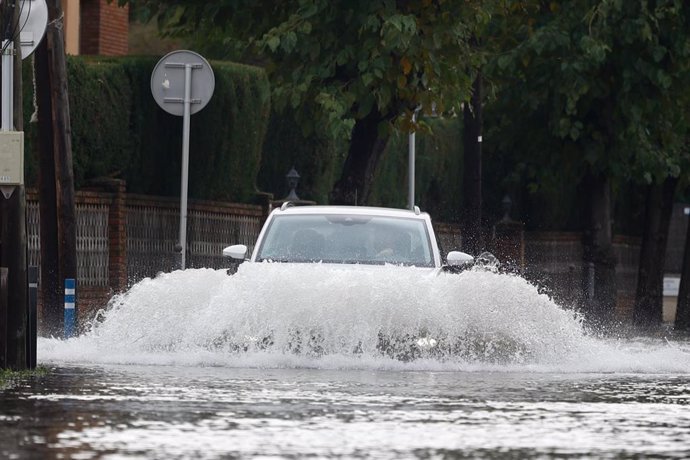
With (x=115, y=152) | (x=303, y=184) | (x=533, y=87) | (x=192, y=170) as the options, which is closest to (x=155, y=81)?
(x=115, y=152)

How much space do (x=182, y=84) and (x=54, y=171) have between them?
1870 mm

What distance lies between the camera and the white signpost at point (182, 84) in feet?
80.8

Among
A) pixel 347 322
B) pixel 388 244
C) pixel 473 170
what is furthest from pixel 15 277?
pixel 473 170

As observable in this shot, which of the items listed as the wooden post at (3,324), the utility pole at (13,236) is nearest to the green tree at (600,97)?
the utility pole at (13,236)

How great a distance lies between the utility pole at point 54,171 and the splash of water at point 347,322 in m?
4.74

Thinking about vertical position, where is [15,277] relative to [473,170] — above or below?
below

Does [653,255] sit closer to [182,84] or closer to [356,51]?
[356,51]

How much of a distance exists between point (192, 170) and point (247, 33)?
2300 mm

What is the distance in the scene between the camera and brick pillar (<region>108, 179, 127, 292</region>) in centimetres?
2820

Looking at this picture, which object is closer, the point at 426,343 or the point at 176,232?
the point at 426,343

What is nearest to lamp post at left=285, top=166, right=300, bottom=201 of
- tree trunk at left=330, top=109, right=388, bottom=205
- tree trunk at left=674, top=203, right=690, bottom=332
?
tree trunk at left=330, top=109, right=388, bottom=205

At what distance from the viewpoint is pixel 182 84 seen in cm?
2478

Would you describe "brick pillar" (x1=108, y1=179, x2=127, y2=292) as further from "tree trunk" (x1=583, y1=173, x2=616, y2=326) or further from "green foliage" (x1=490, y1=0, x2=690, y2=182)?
"tree trunk" (x1=583, y1=173, x2=616, y2=326)

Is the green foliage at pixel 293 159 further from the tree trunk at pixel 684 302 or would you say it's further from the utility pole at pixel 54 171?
the utility pole at pixel 54 171
